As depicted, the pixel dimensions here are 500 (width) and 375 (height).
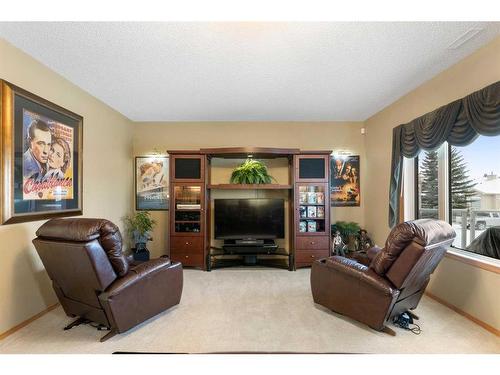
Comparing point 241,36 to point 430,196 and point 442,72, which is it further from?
point 430,196

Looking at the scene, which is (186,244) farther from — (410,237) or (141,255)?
(410,237)

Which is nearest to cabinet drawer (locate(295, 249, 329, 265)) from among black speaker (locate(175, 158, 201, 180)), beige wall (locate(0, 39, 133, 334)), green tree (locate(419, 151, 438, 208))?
green tree (locate(419, 151, 438, 208))

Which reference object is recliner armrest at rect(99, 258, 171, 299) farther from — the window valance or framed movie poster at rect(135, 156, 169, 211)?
the window valance

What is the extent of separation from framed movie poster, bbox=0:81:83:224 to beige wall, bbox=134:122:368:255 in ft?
5.51

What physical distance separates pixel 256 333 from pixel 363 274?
1.15 meters

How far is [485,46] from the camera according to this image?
2.21 metres

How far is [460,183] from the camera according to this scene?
279 cm

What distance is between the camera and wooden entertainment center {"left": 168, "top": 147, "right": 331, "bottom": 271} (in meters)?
4.04

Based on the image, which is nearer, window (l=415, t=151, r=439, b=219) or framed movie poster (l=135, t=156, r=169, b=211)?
window (l=415, t=151, r=439, b=219)

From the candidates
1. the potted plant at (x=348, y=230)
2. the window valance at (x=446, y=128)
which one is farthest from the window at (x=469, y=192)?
the potted plant at (x=348, y=230)

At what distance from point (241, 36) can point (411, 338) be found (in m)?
3.15

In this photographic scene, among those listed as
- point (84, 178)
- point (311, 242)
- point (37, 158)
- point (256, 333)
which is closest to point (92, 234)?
point (37, 158)

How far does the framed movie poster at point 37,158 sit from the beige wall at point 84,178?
13cm

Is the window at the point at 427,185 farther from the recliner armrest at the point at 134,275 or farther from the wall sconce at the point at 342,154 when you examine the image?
the recliner armrest at the point at 134,275
